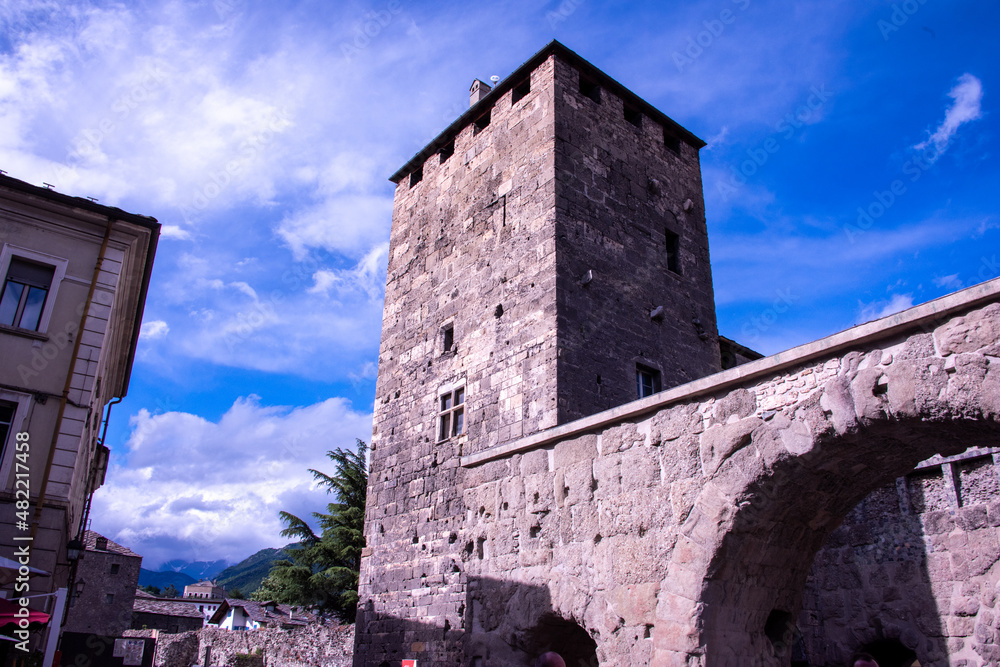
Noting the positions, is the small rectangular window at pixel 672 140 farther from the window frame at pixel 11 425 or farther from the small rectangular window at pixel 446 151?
the window frame at pixel 11 425

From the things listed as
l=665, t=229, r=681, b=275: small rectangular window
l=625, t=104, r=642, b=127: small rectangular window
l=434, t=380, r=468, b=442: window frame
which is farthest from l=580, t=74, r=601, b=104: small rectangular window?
l=434, t=380, r=468, b=442: window frame

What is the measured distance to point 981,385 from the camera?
4.36 m

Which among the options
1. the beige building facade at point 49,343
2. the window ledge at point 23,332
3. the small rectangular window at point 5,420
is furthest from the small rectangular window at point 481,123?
the small rectangular window at point 5,420

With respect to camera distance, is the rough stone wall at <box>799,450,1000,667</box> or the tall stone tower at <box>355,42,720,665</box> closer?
the rough stone wall at <box>799,450,1000,667</box>

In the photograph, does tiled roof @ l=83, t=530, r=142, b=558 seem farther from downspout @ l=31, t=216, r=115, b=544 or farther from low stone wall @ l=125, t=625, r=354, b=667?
downspout @ l=31, t=216, r=115, b=544

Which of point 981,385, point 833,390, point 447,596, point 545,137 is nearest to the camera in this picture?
point 981,385

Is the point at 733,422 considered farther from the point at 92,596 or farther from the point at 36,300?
the point at 92,596

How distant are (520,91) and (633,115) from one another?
2.52 metres

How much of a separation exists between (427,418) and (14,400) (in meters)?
6.17

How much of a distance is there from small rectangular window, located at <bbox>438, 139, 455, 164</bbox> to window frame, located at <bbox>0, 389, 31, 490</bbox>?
8.99m

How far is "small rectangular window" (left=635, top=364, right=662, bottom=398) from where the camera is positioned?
11.6 m

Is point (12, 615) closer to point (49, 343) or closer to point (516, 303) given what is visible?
point (49, 343)

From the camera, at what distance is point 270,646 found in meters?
20.3

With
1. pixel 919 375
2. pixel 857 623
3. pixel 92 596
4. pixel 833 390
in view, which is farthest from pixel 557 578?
pixel 92 596
